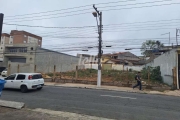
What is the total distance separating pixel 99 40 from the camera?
19125 millimetres

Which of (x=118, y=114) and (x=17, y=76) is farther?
(x=17, y=76)

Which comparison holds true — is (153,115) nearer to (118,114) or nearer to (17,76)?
(118,114)

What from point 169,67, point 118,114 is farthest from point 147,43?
point 118,114

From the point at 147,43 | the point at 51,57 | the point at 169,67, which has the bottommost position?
the point at 169,67

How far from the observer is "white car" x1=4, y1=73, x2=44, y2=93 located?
13.8 m

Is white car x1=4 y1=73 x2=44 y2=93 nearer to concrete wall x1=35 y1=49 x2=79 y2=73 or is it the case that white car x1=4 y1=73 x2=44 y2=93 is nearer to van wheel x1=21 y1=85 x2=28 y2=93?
van wheel x1=21 y1=85 x2=28 y2=93

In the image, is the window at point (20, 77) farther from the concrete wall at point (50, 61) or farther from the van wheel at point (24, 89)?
the concrete wall at point (50, 61)

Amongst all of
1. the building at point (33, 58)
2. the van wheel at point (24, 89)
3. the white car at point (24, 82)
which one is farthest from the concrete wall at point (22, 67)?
the van wheel at point (24, 89)

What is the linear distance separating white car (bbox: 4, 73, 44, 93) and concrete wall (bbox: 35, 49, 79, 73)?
19.9 metres

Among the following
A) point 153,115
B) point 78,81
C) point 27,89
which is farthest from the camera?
point 78,81

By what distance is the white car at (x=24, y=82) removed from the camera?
45.2 feet

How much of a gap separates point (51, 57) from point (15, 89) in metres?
25.4

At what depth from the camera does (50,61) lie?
39.4 m

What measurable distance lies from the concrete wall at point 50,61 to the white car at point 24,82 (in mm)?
19899
